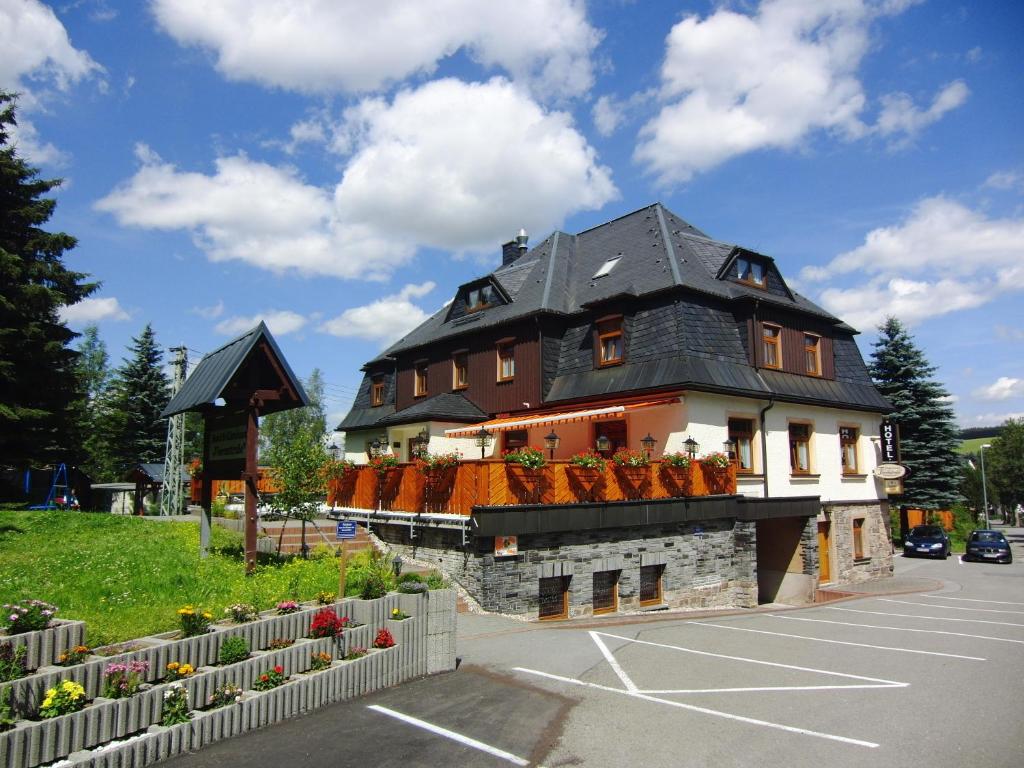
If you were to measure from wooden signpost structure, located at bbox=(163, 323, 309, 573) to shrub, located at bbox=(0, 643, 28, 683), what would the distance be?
216 inches

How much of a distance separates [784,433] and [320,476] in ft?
48.6

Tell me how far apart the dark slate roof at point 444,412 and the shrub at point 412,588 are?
13.3 metres

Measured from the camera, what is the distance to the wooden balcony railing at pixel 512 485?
1425cm

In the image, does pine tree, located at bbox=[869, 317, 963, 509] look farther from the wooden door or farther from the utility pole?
the utility pole

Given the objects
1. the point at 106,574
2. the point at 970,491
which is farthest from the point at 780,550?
the point at 970,491

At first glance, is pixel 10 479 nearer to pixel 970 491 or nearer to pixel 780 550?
pixel 780 550

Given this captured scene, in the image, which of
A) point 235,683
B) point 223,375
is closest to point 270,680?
point 235,683

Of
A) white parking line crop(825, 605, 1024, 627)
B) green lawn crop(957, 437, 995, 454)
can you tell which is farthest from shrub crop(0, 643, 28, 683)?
green lawn crop(957, 437, 995, 454)

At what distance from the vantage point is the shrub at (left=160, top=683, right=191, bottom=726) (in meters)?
6.52

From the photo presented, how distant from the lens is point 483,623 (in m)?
13.2

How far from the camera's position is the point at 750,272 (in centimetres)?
2356

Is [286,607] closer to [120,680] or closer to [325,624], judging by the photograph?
[325,624]

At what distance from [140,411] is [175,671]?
4423cm

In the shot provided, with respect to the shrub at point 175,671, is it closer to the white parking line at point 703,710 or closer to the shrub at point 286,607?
the shrub at point 286,607
